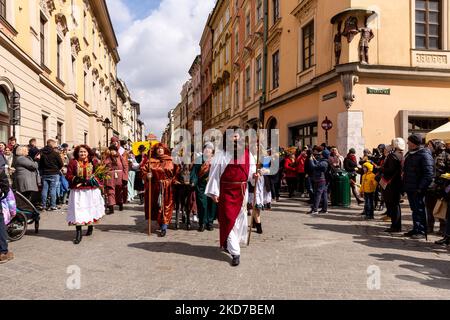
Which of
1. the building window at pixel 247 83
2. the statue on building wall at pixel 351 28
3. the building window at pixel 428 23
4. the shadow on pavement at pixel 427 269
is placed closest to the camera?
the shadow on pavement at pixel 427 269

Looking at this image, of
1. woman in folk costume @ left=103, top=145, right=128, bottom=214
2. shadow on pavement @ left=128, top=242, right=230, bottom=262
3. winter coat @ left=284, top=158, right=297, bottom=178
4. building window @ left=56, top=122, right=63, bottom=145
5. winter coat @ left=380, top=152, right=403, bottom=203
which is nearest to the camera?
shadow on pavement @ left=128, top=242, right=230, bottom=262

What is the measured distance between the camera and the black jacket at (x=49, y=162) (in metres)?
10.6

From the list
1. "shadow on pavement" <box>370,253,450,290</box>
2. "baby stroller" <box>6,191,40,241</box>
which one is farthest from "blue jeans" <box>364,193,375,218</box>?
"baby stroller" <box>6,191,40,241</box>

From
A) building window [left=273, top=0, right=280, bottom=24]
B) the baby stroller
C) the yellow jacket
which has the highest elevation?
building window [left=273, top=0, right=280, bottom=24]

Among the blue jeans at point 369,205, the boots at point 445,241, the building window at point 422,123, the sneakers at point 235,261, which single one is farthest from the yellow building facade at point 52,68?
the building window at point 422,123

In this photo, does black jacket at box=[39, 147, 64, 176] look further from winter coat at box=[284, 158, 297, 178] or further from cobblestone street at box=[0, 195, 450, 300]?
winter coat at box=[284, 158, 297, 178]

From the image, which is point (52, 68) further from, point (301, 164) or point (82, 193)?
point (82, 193)

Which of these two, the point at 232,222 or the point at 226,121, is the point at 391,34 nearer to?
the point at 232,222

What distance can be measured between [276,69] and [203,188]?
1466 centimetres

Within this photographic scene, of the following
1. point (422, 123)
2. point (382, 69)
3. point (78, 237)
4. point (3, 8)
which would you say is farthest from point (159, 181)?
point (422, 123)

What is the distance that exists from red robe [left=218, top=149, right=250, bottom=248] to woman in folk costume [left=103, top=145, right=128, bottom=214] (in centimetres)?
543

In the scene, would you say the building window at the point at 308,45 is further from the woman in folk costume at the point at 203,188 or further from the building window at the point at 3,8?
the building window at the point at 3,8

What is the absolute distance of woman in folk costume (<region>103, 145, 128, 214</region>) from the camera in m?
10.5

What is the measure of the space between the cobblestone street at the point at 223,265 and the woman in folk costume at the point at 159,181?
47cm
